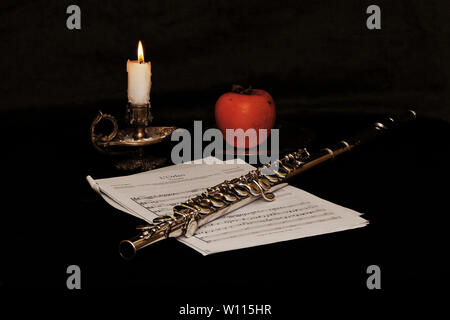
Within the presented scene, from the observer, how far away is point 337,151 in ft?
4.02

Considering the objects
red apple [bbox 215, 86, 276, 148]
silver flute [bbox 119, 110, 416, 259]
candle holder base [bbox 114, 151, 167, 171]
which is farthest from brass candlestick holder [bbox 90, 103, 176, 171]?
silver flute [bbox 119, 110, 416, 259]

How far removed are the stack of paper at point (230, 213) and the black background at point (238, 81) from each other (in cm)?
3

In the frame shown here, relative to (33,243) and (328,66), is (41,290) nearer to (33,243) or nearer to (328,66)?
(33,243)

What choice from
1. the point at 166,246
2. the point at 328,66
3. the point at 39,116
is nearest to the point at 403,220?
the point at 166,246

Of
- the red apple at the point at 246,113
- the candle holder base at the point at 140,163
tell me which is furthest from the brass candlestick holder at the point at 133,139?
the red apple at the point at 246,113

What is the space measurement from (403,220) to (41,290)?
56 centimetres

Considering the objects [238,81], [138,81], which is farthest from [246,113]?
[238,81]

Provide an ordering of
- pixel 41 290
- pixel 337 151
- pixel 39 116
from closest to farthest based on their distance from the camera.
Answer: pixel 41 290 → pixel 337 151 → pixel 39 116

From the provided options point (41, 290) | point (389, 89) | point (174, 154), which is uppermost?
point (389, 89)

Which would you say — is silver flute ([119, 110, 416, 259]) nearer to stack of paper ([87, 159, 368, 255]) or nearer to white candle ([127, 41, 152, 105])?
stack of paper ([87, 159, 368, 255])

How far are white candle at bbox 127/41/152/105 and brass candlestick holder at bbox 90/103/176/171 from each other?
0.05 ft

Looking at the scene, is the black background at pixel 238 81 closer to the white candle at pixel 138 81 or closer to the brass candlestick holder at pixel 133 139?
the brass candlestick holder at pixel 133 139

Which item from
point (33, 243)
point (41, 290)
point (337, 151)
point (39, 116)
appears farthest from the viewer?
point (39, 116)

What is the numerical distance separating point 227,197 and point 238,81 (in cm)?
77
